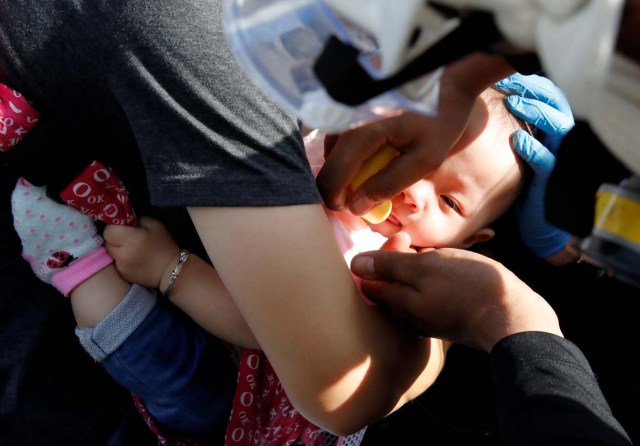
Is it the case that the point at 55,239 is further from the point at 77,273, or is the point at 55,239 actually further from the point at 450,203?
the point at 450,203

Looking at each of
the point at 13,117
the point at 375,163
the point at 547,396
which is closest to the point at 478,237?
the point at 375,163

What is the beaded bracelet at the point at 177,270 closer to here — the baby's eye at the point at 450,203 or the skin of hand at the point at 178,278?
the skin of hand at the point at 178,278

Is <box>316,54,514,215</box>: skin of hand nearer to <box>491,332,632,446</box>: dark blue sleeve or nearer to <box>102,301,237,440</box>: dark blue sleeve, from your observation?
<box>491,332,632,446</box>: dark blue sleeve

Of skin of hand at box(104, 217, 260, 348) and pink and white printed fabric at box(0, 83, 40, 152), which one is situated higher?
Answer: pink and white printed fabric at box(0, 83, 40, 152)

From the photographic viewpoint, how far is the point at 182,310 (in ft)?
3.75

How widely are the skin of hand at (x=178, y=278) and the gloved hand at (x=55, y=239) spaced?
0.12 feet

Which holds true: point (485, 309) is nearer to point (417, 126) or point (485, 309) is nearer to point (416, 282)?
point (416, 282)

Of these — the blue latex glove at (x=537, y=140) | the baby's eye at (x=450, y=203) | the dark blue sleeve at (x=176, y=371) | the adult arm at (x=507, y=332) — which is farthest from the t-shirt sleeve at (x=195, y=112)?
the blue latex glove at (x=537, y=140)

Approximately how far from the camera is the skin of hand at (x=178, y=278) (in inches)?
42.2

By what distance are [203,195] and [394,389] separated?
0.48 meters

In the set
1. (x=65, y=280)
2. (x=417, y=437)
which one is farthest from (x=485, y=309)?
(x=417, y=437)

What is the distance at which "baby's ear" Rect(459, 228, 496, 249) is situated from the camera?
1363 mm

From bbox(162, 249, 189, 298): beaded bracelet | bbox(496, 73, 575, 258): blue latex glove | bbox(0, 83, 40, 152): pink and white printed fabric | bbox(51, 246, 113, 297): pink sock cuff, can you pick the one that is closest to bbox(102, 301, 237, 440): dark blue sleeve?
bbox(162, 249, 189, 298): beaded bracelet

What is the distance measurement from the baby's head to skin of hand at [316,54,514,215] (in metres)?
0.21
